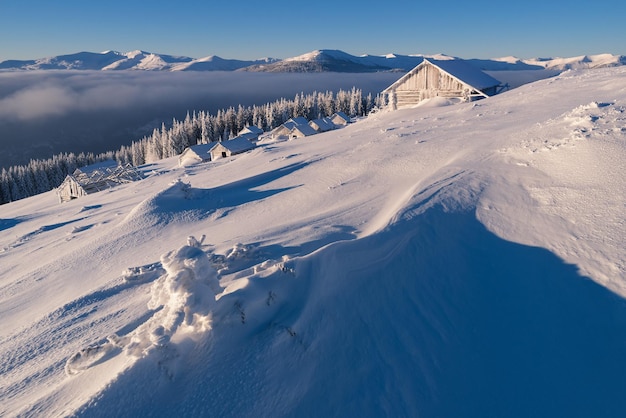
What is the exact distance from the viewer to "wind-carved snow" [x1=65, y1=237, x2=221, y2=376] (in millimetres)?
4094

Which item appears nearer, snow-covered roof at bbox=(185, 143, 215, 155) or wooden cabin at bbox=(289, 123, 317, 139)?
snow-covered roof at bbox=(185, 143, 215, 155)

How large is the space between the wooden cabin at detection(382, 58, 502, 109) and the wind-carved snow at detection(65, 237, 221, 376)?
27521mm

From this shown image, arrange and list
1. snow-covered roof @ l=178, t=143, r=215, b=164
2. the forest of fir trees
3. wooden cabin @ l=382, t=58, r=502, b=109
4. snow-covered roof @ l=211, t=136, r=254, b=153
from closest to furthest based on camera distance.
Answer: wooden cabin @ l=382, t=58, r=502, b=109 → snow-covered roof @ l=211, t=136, r=254, b=153 → snow-covered roof @ l=178, t=143, r=215, b=164 → the forest of fir trees

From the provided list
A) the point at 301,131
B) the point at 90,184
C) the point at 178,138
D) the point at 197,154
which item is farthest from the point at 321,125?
the point at 178,138

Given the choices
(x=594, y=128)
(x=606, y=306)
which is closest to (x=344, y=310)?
(x=606, y=306)

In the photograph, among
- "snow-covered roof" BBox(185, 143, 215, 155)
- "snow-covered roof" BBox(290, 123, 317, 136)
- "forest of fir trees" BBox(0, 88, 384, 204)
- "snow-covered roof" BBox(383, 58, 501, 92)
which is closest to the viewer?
"snow-covered roof" BBox(383, 58, 501, 92)

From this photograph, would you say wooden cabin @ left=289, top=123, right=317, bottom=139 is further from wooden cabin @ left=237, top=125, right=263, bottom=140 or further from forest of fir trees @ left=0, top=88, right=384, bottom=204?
forest of fir trees @ left=0, top=88, right=384, bottom=204

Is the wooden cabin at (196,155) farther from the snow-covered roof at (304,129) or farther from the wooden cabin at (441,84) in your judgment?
the wooden cabin at (441,84)

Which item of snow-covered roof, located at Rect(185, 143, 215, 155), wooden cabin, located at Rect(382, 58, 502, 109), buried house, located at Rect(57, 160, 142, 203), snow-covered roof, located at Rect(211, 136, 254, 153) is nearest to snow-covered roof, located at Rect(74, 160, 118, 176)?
buried house, located at Rect(57, 160, 142, 203)

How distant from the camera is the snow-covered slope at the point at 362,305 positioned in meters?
3.79

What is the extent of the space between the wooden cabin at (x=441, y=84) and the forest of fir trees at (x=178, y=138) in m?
42.5

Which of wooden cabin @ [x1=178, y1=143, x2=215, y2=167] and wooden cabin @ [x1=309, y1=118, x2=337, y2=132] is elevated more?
wooden cabin @ [x1=309, y1=118, x2=337, y2=132]

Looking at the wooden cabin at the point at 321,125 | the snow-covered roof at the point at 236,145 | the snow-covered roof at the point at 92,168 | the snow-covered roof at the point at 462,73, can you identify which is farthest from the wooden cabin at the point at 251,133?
the snow-covered roof at the point at 462,73

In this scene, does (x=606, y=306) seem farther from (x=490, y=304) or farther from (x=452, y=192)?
(x=452, y=192)
